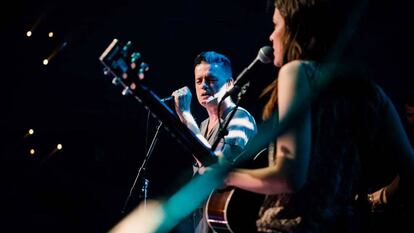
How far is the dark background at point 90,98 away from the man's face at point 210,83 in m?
1.23

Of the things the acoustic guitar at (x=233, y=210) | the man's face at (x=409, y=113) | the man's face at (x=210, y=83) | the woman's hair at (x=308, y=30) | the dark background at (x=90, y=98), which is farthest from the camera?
the dark background at (x=90, y=98)

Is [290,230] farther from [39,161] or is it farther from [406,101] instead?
[39,161]

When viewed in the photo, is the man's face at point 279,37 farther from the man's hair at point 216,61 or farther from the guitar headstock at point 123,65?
the man's hair at point 216,61

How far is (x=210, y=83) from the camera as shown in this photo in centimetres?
386

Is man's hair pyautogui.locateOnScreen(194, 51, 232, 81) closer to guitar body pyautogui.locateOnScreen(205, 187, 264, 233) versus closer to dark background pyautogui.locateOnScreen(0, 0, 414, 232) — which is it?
dark background pyautogui.locateOnScreen(0, 0, 414, 232)

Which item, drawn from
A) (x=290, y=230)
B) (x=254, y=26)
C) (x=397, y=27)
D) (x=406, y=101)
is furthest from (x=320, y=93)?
(x=254, y=26)

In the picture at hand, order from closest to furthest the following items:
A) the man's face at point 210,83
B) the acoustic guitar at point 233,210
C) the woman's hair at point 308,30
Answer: the woman's hair at point 308,30, the acoustic guitar at point 233,210, the man's face at point 210,83

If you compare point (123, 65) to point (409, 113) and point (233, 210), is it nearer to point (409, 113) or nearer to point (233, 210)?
point (233, 210)

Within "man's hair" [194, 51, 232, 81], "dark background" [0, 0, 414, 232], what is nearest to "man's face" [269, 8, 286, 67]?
"man's hair" [194, 51, 232, 81]

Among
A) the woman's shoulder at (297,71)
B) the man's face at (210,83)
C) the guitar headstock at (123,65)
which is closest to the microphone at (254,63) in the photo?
the guitar headstock at (123,65)

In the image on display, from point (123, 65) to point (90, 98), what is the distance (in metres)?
4.07

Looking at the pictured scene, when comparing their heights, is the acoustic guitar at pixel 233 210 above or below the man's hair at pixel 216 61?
below

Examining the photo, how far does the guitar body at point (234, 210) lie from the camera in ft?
6.24

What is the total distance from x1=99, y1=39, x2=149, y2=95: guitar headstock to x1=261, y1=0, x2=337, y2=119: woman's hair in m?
0.68
